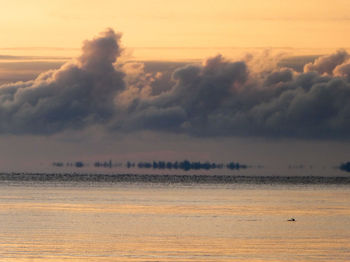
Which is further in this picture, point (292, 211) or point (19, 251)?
point (292, 211)

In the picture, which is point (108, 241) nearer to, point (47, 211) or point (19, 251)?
point (19, 251)

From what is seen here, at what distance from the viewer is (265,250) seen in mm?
52719

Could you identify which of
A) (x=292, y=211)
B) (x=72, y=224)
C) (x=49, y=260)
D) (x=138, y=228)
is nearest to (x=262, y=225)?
(x=138, y=228)

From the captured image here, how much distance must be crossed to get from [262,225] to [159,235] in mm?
12831

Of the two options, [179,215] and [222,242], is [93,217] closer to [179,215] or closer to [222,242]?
[179,215]

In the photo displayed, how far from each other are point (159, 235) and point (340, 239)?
12578 millimetres

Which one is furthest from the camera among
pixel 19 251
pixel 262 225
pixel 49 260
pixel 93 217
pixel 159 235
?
pixel 93 217

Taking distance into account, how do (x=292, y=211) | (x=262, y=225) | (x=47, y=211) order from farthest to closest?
(x=292, y=211)
(x=47, y=211)
(x=262, y=225)

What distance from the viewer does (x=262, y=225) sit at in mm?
71438

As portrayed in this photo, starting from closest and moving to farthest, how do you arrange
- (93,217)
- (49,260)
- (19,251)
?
1. (49,260)
2. (19,251)
3. (93,217)

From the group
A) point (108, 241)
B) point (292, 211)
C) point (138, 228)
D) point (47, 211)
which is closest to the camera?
point (108, 241)

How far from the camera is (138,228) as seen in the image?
67.0 m

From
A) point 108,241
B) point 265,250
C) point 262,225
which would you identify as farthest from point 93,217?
point 265,250

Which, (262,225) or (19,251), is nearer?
(19,251)
